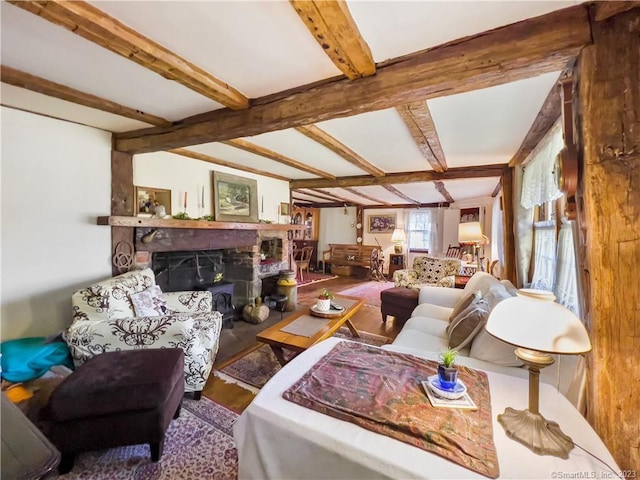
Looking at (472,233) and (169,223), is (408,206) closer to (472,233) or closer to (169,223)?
(472,233)

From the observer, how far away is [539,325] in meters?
0.97

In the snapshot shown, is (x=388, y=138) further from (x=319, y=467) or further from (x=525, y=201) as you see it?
(x=319, y=467)

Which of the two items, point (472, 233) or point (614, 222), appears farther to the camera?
point (472, 233)

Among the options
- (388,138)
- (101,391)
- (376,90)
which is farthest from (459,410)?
(388,138)

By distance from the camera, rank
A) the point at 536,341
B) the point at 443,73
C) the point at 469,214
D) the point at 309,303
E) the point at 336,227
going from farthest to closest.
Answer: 1. the point at 336,227
2. the point at 469,214
3. the point at 309,303
4. the point at 443,73
5. the point at 536,341

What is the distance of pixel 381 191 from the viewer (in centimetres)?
547

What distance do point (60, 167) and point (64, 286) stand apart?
0.96 m

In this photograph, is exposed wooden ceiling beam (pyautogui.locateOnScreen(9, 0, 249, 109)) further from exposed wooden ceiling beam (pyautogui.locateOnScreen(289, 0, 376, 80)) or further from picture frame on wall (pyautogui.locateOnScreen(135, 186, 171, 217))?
picture frame on wall (pyautogui.locateOnScreen(135, 186, 171, 217))

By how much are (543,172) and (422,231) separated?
5.35 meters

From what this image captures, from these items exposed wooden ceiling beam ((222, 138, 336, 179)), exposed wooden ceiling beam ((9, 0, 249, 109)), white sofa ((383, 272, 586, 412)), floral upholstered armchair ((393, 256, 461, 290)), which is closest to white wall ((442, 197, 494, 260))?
floral upholstered armchair ((393, 256, 461, 290))

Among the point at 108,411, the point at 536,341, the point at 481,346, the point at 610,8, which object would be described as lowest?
the point at 108,411

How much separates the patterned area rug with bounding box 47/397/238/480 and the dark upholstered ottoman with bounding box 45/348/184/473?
71 millimetres

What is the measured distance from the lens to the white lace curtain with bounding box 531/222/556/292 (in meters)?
2.24

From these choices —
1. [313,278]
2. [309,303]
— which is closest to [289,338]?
[309,303]
